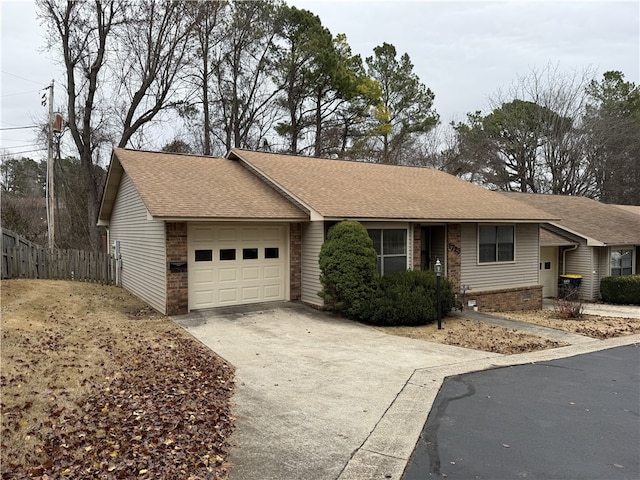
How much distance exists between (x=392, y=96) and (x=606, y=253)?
49.3ft

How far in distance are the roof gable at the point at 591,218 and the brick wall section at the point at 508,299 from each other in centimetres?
358

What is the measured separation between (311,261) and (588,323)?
757 centimetres

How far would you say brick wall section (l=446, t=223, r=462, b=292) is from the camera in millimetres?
13492

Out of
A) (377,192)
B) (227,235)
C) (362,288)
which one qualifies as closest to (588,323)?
(362,288)

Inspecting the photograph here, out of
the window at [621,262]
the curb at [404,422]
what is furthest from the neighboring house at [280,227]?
the window at [621,262]

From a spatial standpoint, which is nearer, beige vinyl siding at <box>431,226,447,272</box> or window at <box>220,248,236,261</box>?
window at <box>220,248,236,261</box>

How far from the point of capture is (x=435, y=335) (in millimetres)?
9766

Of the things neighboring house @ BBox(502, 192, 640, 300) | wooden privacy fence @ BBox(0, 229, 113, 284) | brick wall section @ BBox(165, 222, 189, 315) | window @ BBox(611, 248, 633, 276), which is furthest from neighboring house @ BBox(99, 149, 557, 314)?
window @ BBox(611, 248, 633, 276)

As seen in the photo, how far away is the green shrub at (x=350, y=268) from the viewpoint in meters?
10.6

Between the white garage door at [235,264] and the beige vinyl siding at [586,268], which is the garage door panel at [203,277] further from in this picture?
the beige vinyl siding at [586,268]

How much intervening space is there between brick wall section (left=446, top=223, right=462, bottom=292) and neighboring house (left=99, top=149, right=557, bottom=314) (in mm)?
38

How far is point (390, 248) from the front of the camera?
40.7 ft

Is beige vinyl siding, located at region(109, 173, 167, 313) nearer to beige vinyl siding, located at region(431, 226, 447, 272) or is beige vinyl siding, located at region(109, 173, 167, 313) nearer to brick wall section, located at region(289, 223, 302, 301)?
brick wall section, located at region(289, 223, 302, 301)

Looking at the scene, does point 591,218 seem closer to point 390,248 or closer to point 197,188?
point 390,248
